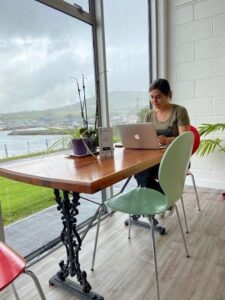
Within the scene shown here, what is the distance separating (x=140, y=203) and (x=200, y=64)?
→ 7.34 ft

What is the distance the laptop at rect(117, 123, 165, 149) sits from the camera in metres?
1.62

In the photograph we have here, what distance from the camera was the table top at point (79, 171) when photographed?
1004 millimetres

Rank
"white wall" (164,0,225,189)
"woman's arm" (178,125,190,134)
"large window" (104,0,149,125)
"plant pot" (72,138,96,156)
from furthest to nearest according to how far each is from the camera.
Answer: "white wall" (164,0,225,189) < "large window" (104,0,149,125) < "woman's arm" (178,125,190,134) < "plant pot" (72,138,96,156)

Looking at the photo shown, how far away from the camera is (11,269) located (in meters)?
0.87

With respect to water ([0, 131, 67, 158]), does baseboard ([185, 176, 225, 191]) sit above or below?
below

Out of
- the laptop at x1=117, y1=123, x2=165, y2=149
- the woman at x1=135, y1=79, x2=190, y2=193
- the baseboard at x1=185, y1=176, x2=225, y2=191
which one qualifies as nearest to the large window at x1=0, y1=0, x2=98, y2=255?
the laptop at x1=117, y1=123, x2=165, y2=149

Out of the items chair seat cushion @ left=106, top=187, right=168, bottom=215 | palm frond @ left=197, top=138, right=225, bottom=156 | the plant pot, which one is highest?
the plant pot

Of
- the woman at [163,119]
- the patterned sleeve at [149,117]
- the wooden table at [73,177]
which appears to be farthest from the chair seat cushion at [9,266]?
the patterned sleeve at [149,117]

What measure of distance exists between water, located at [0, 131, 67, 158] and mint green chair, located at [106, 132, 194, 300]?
71 centimetres

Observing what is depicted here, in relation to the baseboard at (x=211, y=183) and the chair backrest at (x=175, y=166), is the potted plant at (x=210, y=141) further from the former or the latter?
the chair backrest at (x=175, y=166)

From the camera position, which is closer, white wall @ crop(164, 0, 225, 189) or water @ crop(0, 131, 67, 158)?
water @ crop(0, 131, 67, 158)

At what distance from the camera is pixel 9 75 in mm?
1644

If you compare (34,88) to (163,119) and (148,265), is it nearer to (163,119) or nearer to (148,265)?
(163,119)

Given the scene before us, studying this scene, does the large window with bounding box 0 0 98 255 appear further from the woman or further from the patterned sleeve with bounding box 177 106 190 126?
the patterned sleeve with bounding box 177 106 190 126
